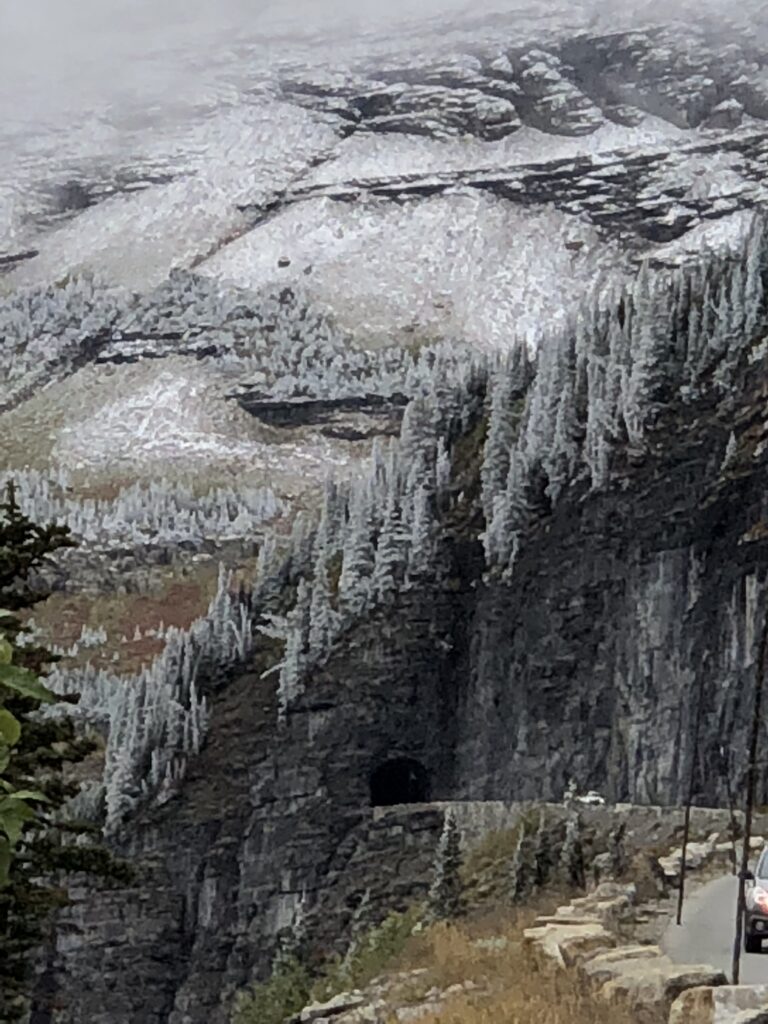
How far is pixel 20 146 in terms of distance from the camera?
582ft

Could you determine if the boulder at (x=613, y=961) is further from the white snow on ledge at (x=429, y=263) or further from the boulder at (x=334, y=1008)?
the white snow on ledge at (x=429, y=263)

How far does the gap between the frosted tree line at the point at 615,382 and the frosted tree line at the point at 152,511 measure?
51.2 metres

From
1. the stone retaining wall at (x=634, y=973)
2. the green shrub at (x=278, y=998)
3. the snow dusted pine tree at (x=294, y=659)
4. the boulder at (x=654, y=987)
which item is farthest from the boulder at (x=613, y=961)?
the snow dusted pine tree at (x=294, y=659)

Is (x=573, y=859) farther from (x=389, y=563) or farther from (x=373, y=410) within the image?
(x=373, y=410)

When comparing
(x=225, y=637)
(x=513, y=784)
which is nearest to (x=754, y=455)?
(x=513, y=784)

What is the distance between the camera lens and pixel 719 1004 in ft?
A: 30.0

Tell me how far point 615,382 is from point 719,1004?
119ft

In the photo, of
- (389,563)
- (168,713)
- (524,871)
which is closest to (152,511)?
(168,713)

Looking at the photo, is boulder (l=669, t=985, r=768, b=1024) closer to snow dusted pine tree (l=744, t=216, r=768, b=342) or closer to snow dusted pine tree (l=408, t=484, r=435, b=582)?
snow dusted pine tree (l=744, t=216, r=768, b=342)

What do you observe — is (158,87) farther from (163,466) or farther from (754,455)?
(754,455)

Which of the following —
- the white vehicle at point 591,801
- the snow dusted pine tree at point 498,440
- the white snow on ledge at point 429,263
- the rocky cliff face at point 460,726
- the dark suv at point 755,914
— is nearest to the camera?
the dark suv at point 755,914

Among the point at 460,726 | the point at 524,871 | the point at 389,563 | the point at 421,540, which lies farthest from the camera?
the point at 421,540

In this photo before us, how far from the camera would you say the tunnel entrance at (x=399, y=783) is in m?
44.6

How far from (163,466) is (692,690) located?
74.4 metres
